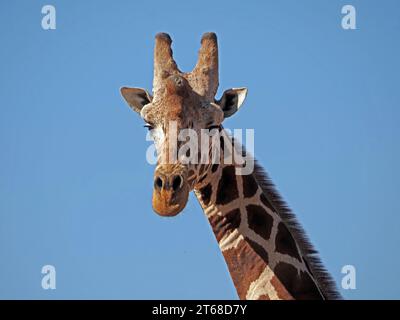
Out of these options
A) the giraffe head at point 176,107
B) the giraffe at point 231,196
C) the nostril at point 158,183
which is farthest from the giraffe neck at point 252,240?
the nostril at point 158,183

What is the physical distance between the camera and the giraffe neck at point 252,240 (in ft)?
58.5

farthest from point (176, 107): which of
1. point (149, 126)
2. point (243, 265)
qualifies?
point (243, 265)

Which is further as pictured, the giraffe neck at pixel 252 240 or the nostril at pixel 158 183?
the giraffe neck at pixel 252 240

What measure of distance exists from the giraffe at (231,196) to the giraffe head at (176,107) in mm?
11

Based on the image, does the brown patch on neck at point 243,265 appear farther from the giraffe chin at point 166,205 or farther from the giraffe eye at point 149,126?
the giraffe eye at point 149,126

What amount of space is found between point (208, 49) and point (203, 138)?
3.89 ft

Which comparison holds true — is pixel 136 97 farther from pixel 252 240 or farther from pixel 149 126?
pixel 252 240

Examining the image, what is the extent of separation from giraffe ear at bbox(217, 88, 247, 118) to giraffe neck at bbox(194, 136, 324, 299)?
655 mm

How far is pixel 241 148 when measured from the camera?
1852cm

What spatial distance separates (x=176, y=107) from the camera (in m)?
17.8

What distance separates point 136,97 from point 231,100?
3.56 feet

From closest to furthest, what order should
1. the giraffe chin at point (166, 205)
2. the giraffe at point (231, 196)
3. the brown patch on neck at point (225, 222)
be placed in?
the giraffe chin at point (166, 205), the giraffe at point (231, 196), the brown patch on neck at point (225, 222)

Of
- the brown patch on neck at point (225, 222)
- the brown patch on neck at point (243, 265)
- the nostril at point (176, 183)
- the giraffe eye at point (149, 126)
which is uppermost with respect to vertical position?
the giraffe eye at point (149, 126)
